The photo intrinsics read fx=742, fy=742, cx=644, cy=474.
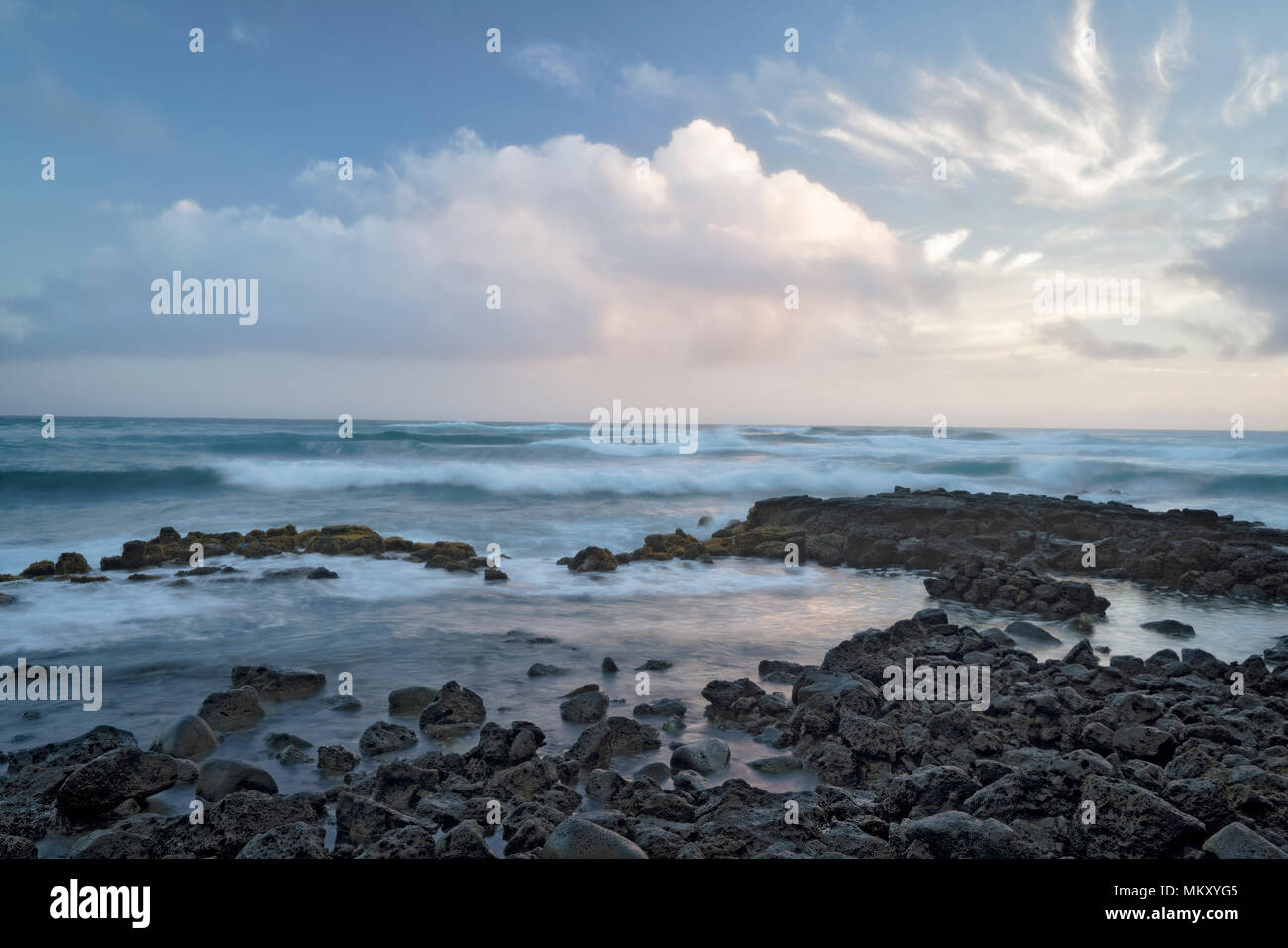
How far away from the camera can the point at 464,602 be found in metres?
12.4

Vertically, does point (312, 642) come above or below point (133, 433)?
below

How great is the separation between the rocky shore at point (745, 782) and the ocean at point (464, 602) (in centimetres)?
32

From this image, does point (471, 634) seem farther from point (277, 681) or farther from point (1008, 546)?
point (1008, 546)

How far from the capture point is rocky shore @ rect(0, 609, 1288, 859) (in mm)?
4102

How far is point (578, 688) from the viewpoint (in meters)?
7.73

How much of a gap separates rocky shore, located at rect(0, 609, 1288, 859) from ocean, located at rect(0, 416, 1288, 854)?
32cm

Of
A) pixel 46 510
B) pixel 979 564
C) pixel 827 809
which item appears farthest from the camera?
pixel 46 510

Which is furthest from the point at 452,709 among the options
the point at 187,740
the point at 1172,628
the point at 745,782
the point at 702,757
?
the point at 1172,628

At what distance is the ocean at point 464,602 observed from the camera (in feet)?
26.2

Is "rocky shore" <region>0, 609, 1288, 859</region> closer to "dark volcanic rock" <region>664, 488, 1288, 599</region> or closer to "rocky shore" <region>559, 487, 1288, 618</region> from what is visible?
"rocky shore" <region>559, 487, 1288, 618</region>

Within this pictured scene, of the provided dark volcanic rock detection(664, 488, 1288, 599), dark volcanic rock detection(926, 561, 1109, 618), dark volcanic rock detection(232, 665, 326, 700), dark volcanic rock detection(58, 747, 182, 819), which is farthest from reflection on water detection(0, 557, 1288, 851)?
dark volcanic rock detection(664, 488, 1288, 599)

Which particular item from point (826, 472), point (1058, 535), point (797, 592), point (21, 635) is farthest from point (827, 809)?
point (826, 472)

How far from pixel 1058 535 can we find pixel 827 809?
16124mm

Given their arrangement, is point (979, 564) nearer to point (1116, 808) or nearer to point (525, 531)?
point (1116, 808)
